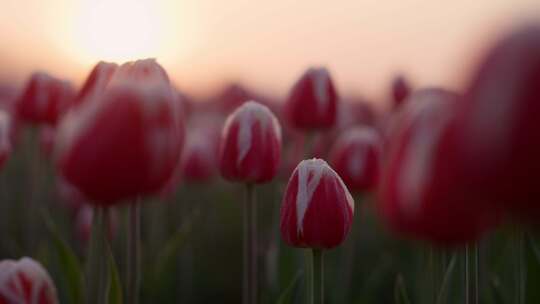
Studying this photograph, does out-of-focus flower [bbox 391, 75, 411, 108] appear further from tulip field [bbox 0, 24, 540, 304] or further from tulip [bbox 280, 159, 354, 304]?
tulip [bbox 280, 159, 354, 304]

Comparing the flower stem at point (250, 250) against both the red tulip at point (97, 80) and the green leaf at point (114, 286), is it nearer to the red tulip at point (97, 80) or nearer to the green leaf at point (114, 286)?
the green leaf at point (114, 286)

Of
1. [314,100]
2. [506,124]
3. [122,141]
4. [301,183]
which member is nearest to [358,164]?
[314,100]

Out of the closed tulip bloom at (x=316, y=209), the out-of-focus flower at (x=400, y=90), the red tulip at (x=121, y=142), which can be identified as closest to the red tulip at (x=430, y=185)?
the red tulip at (x=121, y=142)

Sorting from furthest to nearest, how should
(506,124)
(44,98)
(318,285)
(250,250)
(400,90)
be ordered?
(400,90)
(44,98)
(250,250)
(318,285)
(506,124)

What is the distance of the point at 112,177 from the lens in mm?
1119

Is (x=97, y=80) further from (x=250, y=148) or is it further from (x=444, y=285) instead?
(x=444, y=285)

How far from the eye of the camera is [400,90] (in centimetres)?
341

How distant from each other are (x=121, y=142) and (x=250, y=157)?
2.26 ft

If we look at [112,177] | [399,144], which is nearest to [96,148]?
[112,177]

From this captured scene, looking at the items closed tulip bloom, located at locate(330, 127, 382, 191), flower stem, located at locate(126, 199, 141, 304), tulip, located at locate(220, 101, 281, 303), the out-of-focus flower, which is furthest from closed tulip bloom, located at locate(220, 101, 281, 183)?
the out-of-focus flower

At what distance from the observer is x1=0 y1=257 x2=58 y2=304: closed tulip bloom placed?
4.57 feet

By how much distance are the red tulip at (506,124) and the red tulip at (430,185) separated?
0.03 m

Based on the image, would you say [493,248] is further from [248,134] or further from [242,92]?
[242,92]

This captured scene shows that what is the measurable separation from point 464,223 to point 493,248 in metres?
1.84
